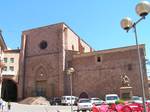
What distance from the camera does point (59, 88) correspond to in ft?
136

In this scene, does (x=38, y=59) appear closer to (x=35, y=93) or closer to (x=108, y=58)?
(x=35, y=93)

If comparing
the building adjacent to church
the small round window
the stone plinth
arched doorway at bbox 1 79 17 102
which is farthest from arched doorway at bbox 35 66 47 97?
the stone plinth

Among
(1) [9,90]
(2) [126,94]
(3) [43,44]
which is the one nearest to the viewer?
(2) [126,94]

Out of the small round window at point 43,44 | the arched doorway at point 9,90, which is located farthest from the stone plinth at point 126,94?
the arched doorway at point 9,90

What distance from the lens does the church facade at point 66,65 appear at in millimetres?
38656

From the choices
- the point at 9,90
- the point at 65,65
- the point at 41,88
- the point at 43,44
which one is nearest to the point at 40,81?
the point at 41,88

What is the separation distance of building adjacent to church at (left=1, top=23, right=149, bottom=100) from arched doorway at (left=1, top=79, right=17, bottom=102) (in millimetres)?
289

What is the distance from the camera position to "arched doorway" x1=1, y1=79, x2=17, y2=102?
48.8m

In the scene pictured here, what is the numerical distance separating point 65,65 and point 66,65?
7.5 inches

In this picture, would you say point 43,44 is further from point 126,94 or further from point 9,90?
point 126,94

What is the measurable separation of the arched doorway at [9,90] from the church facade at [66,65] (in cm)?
445

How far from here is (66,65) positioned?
141ft

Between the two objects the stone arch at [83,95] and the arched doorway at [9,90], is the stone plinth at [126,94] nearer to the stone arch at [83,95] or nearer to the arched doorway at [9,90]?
the stone arch at [83,95]

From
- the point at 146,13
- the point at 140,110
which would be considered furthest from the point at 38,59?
the point at 146,13
